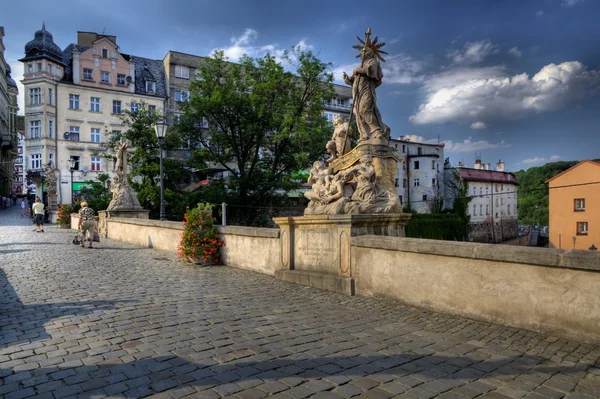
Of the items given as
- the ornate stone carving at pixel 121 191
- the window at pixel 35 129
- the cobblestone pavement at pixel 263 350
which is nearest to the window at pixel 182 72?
the window at pixel 35 129

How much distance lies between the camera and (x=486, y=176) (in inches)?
2753

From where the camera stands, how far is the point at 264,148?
3005cm

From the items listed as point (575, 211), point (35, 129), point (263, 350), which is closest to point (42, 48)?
point (35, 129)

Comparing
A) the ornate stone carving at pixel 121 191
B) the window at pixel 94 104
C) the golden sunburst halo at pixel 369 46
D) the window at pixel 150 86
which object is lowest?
the ornate stone carving at pixel 121 191

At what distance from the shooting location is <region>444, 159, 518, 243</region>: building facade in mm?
62938

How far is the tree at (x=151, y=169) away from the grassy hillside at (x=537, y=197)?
44.9 m

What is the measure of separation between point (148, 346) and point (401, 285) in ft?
11.5

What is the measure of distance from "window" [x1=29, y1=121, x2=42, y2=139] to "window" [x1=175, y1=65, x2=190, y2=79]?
15.7 m

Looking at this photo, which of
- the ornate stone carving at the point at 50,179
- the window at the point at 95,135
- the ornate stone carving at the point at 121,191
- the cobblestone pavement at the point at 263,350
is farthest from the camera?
the window at the point at 95,135

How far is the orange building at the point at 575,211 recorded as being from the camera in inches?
1375

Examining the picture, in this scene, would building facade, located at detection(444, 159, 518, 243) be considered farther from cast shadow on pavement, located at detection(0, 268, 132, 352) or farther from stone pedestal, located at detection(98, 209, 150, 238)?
cast shadow on pavement, located at detection(0, 268, 132, 352)

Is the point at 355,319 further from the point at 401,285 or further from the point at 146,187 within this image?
the point at 146,187

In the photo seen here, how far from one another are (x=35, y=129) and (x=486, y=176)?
63691 mm

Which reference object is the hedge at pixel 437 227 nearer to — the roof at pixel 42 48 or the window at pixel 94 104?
the window at pixel 94 104
